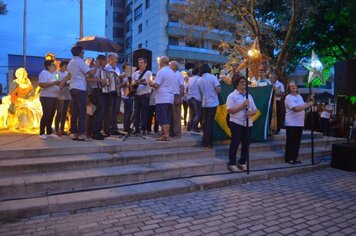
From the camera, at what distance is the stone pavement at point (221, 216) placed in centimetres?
411

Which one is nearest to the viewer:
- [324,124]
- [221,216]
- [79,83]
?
[221,216]

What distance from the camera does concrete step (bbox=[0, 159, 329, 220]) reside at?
14.6 ft

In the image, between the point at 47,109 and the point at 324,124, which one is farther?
the point at 324,124

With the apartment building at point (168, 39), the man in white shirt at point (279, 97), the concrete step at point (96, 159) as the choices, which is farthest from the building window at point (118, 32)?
the concrete step at point (96, 159)

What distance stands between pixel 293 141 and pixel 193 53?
119ft

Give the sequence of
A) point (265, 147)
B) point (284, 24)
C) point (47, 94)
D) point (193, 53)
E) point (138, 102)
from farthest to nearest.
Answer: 1. point (193, 53)
2. point (284, 24)
3. point (265, 147)
4. point (138, 102)
5. point (47, 94)

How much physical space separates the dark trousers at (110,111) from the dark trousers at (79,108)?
2.52 ft

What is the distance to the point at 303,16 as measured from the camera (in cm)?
1412

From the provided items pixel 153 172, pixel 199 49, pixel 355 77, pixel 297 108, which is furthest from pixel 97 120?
pixel 199 49

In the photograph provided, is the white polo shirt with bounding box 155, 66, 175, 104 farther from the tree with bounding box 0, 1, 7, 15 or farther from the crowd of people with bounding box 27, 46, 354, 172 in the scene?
the tree with bounding box 0, 1, 7, 15

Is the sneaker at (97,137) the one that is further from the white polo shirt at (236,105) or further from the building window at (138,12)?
the building window at (138,12)

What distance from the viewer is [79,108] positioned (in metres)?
7.01

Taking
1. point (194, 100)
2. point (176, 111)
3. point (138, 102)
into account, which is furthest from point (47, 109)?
point (194, 100)

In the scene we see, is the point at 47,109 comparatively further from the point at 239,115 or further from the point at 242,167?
the point at 242,167
